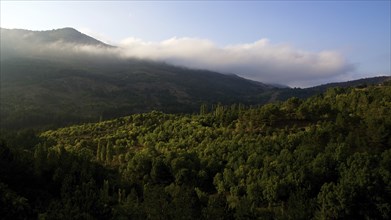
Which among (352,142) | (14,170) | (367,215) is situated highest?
(352,142)

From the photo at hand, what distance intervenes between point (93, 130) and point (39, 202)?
97215mm

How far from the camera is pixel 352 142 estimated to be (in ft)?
356

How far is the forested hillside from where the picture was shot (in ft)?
244

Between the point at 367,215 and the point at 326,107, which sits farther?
the point at 326,107

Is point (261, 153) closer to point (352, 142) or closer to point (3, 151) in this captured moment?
point (352, 142)

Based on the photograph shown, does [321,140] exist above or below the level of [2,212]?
above

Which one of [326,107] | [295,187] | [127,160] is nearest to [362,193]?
[295,187]

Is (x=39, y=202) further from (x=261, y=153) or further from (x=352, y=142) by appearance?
(x=352, y=142)

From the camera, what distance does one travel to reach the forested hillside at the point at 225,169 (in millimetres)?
74512

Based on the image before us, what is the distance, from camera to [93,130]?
166 meters

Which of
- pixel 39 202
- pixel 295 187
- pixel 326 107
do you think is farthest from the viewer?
pixel 326 107

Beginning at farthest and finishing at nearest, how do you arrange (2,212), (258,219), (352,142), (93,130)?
(93,130) < (352,142) < (258,219) < (2,212)

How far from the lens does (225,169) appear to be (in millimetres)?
103250

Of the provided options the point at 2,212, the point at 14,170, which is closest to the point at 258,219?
the point at 2,212
